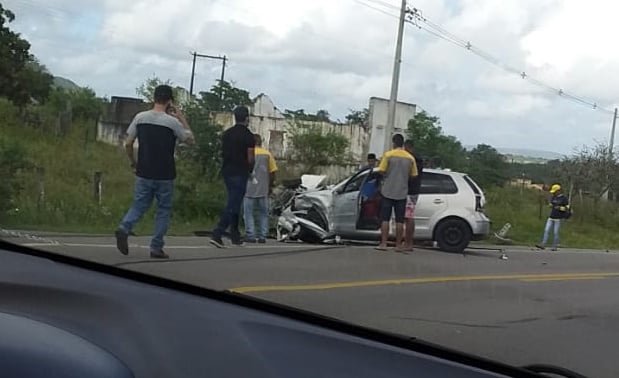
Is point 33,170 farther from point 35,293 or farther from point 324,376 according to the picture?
point 324,376

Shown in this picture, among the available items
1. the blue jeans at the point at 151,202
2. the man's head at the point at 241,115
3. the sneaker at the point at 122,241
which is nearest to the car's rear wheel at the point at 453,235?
the man's head at the point at 241,115

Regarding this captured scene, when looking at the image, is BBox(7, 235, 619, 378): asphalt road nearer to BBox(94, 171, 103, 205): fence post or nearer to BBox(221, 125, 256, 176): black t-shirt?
BBox(94, 171, 103, 205): fence post

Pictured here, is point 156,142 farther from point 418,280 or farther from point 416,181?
point 416,181

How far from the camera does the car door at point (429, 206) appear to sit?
18.5 ft

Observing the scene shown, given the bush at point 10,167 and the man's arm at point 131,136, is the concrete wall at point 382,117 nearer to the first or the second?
the man's arm at point 131,136

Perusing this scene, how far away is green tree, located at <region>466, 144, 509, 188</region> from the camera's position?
398 centimetres

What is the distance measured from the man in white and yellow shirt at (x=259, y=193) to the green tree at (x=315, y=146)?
0.16m

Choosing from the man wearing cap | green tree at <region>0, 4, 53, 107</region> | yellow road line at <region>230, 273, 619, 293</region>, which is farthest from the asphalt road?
green tree at <region>0, 4, 53, 107</region>

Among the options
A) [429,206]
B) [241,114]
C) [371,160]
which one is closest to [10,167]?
[241,114]

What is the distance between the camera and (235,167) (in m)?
4.11

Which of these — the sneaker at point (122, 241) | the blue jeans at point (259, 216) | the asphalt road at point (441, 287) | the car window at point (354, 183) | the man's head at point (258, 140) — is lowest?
the asphalt road at point (441, 287)

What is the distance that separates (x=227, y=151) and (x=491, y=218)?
214 cm

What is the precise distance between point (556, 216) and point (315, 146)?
7.15 feet

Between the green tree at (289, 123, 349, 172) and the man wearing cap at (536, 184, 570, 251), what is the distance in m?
1.52
